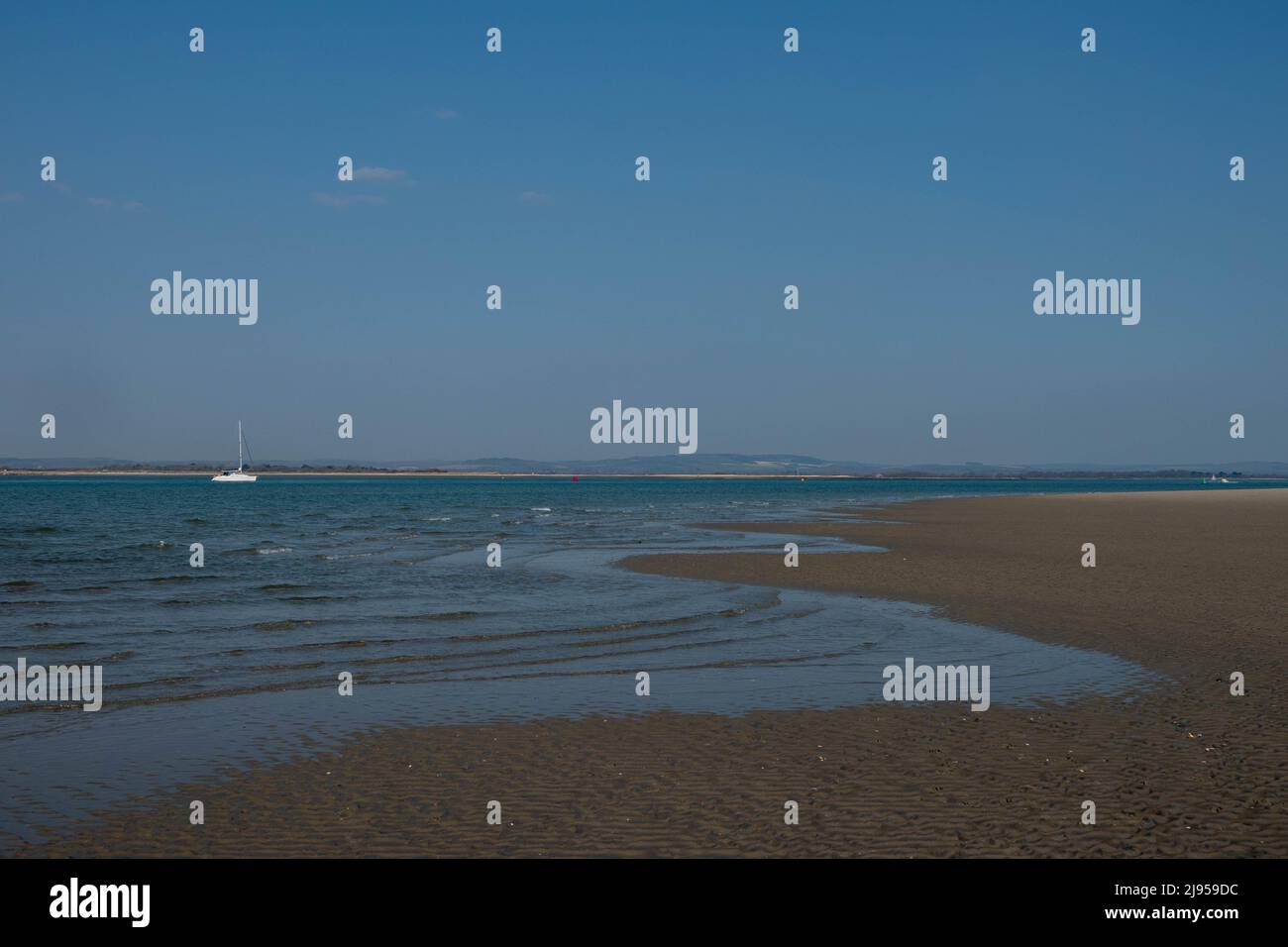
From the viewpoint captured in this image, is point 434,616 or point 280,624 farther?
point 434,616

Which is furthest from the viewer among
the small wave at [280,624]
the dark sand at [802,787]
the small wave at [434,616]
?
the small wave at [434,616]

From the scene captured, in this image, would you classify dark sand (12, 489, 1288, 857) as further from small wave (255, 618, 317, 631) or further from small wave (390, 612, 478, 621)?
small wave (390, 612, 478, 621)

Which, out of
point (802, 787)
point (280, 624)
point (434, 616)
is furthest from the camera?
point (434, 616)

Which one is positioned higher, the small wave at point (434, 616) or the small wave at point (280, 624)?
the small wave at point (280, 624)

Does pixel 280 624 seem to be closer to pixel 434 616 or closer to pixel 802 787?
pixel 434 616

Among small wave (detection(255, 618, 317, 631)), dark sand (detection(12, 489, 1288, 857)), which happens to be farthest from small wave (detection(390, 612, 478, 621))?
dark sand (detection(12, 489, 1288, 857))

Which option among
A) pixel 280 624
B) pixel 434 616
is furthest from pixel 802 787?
pixel 280 624

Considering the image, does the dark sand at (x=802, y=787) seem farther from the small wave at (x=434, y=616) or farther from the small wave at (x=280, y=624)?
the small wave at (x=434, y=616)

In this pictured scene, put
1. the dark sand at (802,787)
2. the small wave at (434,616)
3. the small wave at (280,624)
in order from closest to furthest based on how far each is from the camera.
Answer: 1. the dark sand at (802,787)
2. the small wave at (280,624)
3. the small wave at (434,616)

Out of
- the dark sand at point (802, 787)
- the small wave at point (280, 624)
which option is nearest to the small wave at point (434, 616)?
the small wave at point (280, 624)
